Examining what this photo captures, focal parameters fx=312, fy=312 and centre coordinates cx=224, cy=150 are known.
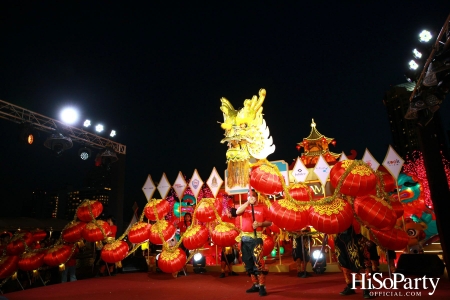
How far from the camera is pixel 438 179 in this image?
15.5ft

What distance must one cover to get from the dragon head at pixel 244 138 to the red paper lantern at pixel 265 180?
1.60 m

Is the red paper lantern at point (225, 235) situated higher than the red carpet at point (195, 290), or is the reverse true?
the red paper lantern at point (225, 235)

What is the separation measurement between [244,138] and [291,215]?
2.62 meters

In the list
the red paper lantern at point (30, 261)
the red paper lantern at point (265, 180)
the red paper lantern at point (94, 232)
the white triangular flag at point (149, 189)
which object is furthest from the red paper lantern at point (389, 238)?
the white triangular flag at point (149, 189)

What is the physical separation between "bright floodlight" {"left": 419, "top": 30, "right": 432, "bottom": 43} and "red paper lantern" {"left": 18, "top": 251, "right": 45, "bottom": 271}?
25.0 feet

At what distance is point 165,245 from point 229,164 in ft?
6.69

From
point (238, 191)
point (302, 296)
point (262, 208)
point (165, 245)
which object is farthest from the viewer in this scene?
point (238, 191)

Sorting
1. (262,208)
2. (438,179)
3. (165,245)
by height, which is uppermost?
(438,179)

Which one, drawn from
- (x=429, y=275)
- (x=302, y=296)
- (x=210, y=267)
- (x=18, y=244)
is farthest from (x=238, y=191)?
(x=18, y=244)

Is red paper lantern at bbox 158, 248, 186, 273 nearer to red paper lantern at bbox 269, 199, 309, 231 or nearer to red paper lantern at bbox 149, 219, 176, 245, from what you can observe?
red paper lantern at bbox 149, 219, 176, 245

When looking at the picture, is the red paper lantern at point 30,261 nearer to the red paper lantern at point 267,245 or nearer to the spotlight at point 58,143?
the spotlight at point 58,143

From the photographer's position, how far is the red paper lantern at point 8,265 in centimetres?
577

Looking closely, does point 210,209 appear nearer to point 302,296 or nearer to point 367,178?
point 302,296

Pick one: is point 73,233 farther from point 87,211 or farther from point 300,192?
point 300,192
